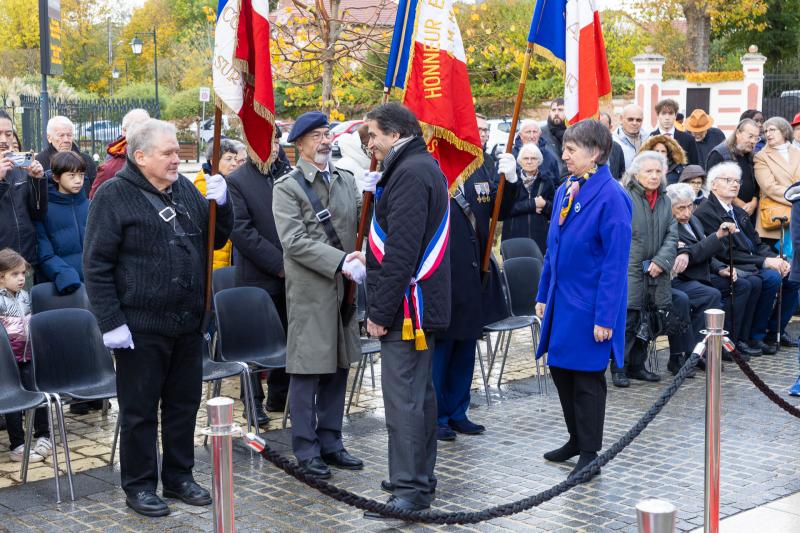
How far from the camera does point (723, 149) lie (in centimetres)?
1076

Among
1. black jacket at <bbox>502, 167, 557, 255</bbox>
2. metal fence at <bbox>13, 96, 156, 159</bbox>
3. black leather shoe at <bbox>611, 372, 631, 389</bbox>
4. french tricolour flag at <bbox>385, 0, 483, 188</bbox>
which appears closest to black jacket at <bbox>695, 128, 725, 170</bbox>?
black jacket at <bbox>502, 167, 557, 255</bbox>

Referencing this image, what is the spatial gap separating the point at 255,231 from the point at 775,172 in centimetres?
569

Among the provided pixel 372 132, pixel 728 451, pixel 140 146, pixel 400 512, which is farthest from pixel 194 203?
pixel 728 451

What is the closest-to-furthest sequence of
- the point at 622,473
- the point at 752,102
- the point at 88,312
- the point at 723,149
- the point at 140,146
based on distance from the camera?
the point at 140,146 < the point at 622,473 < the point at 88,312 < the point at 723,149 < the point at 752,102

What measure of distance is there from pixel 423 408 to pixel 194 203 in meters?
1.63

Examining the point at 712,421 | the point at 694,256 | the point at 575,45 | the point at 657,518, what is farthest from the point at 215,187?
the point at 694,256

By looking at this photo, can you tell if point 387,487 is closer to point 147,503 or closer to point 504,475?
point 504,475

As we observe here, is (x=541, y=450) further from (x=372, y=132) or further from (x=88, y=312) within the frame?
(x=88, y=312)

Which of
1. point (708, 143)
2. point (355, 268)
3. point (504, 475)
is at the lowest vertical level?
point (504, 475)

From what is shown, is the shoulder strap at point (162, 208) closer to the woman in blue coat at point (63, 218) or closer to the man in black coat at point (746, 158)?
the woman in blue coat at point (63, 218)

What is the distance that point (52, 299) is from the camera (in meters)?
7.06

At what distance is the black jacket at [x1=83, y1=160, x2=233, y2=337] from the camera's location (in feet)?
17.1

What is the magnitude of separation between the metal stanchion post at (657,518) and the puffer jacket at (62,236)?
5.32 metres

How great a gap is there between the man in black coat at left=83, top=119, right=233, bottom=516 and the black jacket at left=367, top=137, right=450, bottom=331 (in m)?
0.92
